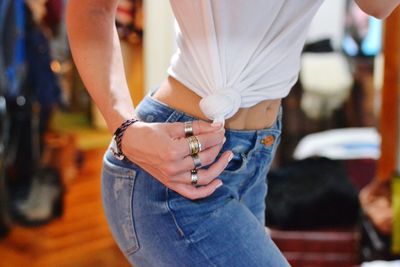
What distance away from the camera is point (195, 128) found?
2.38 feet

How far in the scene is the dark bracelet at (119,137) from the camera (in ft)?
2.53

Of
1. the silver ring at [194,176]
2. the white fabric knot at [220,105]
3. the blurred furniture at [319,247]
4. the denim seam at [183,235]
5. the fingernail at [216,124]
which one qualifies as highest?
the white fabric knot at [220,105]

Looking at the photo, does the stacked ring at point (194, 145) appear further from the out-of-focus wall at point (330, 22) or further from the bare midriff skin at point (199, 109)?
the out-of-focus wall at point (330, 22)

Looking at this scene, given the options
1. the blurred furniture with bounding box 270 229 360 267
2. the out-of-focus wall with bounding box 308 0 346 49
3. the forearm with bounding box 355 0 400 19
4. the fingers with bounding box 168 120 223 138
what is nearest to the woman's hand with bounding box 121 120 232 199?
the fingers with bounding box 168 120 223 138

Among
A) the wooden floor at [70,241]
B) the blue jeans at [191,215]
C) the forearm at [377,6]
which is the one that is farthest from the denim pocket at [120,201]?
the wooden floor at [70,241]

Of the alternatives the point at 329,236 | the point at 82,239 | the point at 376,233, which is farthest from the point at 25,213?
the point at 376,233

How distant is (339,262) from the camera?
2316 millimetres

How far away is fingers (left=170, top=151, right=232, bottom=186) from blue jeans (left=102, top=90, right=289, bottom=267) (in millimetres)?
44

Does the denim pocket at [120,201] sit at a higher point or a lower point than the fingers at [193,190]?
lower

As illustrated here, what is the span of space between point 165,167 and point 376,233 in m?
1.55

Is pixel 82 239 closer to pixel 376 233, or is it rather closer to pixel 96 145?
pixel 96 145

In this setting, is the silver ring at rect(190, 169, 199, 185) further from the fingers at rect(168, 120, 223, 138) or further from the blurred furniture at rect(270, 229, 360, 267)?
the blurred furniture at rect(270, 229, 360, 267)

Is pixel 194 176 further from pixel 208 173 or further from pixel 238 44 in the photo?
pixel 238 44

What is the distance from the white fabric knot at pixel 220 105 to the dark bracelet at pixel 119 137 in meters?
0.09
